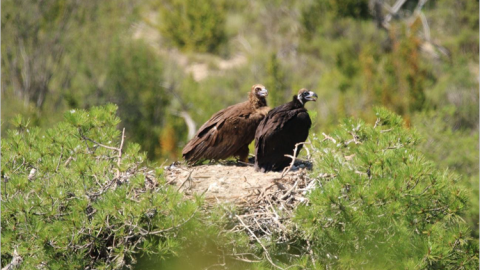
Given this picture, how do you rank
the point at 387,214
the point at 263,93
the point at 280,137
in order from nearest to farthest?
1. the point at 387,214
2. the point at 280,137
3. the point at 263,93

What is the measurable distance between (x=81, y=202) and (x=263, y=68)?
26295 millimetres

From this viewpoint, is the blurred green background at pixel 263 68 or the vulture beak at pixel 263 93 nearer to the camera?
the vulture beak at pixel 263 93

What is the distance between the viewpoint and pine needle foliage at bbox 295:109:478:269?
5523 millimetres

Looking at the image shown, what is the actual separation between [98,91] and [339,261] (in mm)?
21445

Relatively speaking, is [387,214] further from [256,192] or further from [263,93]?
[263,93]

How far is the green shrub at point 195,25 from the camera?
36969 millimetres

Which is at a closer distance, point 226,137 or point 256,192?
point 256,192

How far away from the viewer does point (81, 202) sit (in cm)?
564

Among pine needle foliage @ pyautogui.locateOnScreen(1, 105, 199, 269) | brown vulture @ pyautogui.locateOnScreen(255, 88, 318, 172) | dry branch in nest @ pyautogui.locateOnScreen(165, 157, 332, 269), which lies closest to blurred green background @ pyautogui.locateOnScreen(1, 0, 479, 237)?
brown vulture @ pyautogui.locateOnScreen(255, 88, 318, 172)

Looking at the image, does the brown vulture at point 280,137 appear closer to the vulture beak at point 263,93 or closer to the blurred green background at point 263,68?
the vulture beak at point 263,93

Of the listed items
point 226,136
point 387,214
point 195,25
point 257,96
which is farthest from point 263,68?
point 387,214

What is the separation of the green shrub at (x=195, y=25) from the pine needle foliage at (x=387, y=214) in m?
31.5

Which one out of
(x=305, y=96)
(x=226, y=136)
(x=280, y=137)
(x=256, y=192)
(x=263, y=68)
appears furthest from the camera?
(x=263, y=68)

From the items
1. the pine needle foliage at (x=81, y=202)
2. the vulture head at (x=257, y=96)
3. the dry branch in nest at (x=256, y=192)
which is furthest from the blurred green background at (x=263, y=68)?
the pine needle foliage at (x=81, y=202)
